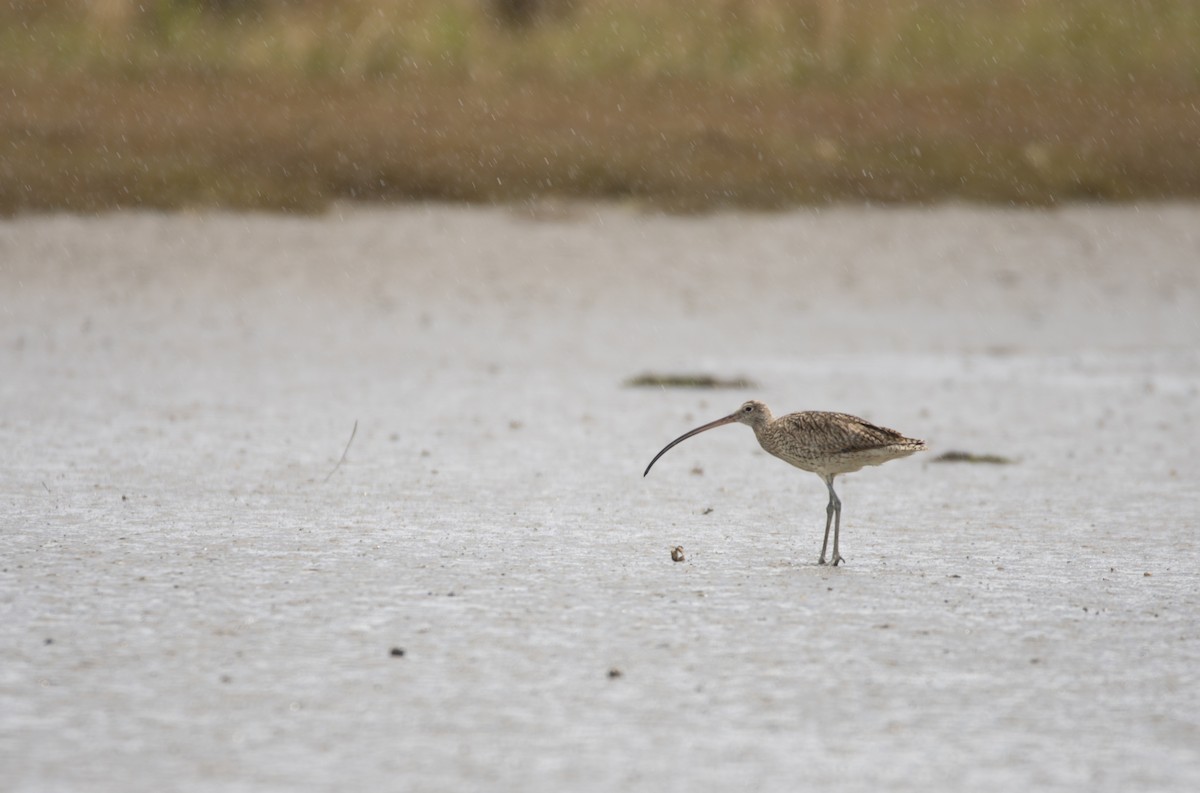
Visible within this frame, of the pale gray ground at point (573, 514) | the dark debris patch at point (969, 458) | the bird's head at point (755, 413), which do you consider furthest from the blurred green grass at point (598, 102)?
the bird's head at point (755, 413)

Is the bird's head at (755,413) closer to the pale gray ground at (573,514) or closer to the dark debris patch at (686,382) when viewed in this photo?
the pale gray ground at (573,514)

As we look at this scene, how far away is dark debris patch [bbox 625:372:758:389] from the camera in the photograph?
11.3m

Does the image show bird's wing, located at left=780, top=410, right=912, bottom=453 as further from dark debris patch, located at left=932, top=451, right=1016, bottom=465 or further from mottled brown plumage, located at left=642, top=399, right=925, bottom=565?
dark debris patch, located at left=932, top=451, right=1016, bottom=465

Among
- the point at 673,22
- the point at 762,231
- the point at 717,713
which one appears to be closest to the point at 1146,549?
the point at 717,713

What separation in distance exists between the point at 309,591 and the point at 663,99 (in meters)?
13.9

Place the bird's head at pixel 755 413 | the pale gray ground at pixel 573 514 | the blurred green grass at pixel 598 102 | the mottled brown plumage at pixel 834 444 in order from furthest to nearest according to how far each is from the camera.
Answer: the blurred green grass at pixel 598 102, the bird's head at pixel 755 413, the mottled brown plumage at pixel 834 444, the pale gray ground at pixel 573 514

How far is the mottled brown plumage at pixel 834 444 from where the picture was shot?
6.62 meters

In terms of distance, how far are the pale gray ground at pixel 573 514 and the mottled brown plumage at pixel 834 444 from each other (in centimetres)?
31

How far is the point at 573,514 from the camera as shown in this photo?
7.45m

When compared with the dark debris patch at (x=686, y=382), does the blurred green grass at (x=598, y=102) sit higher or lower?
higher

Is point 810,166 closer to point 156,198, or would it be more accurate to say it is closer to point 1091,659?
point 156,198

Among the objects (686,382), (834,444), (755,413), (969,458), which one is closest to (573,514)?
(755,413)

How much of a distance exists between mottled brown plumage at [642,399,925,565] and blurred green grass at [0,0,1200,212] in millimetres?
9735

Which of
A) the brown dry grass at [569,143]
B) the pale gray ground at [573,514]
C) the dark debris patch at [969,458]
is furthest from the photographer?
the brown dry grass at [569,143]
